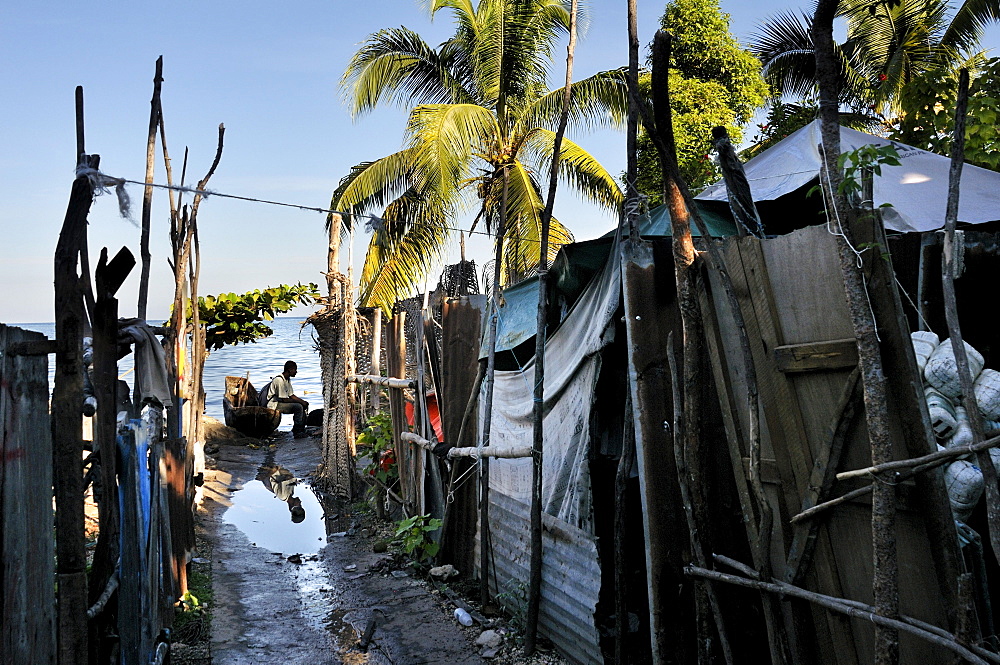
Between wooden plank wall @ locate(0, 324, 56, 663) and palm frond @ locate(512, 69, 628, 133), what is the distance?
11.8 metres

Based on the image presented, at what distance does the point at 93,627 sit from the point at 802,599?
3445 mm

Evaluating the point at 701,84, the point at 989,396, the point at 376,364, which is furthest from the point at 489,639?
the point at 701,84

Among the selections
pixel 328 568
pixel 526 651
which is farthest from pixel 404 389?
pixel 526 651

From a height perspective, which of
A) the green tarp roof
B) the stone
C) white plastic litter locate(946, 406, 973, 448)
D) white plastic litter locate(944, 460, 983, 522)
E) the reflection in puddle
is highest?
the green tarp roof

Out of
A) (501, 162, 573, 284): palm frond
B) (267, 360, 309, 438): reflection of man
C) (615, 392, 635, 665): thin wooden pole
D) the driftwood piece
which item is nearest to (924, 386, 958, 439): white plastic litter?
the driftwood piece

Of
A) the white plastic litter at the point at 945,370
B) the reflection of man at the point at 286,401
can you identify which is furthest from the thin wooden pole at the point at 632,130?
the reflection of man at the point at 286,401

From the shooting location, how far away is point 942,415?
3561 mm

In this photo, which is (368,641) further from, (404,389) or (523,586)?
(404,389)

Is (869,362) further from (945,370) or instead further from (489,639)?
(489,639)

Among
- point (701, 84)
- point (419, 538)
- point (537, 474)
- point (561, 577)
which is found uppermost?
point (701, 84)

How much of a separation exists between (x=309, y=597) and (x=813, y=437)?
6.08 metres

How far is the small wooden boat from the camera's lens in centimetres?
2072

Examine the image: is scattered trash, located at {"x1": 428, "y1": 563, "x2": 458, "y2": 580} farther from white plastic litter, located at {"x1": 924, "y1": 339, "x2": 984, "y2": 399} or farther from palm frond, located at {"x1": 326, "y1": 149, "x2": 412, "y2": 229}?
palm frond, located at {"x1": 326, "y1": 149, "x2": 412, "y2": 229}

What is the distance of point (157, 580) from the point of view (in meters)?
5.24
